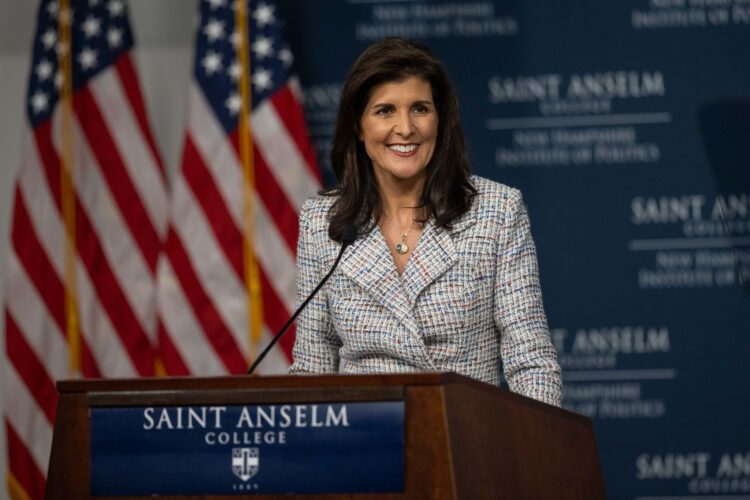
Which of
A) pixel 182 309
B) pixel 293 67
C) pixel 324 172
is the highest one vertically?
pixel 293 67

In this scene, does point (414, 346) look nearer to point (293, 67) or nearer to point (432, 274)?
point (432, 274)

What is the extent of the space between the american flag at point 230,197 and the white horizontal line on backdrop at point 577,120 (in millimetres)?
717

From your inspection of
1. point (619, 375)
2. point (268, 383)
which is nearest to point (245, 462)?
point (268, 383)

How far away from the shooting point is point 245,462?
6.35ft

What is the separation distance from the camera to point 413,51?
2662 mm

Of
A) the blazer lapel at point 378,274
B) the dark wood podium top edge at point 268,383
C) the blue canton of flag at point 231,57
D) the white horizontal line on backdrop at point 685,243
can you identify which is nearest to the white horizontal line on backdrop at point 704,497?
the white horizontal line on backdrop at point 685,243

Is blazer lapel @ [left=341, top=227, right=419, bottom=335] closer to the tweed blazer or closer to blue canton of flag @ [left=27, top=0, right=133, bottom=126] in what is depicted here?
the tweed blazer

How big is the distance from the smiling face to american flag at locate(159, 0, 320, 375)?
6.57 ft

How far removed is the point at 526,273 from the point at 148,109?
105 inches

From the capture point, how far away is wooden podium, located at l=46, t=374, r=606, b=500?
1.86m

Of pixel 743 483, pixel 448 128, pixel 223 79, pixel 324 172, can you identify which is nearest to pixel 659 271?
pixel 743 483

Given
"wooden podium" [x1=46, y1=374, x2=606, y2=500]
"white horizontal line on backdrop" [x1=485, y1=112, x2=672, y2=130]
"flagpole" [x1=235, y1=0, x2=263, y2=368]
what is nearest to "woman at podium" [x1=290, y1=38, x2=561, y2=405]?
"wooden podium" [x1=46, y1=374, x2=606, y2=500]

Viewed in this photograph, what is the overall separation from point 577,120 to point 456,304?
2.27 meters

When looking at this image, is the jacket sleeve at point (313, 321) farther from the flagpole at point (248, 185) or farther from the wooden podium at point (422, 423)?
the flagpole at point (248, 185)
